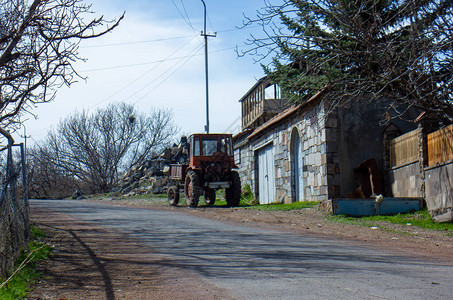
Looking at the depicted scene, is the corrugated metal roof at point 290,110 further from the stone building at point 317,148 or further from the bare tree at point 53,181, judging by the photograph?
the bare tree at point 53,181

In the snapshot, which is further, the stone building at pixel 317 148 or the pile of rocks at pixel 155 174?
the pile of rocks at pixel 155 174

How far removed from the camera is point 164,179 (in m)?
31.0

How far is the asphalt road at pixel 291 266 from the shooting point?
17.7ft

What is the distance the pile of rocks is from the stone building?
8575 millimetres

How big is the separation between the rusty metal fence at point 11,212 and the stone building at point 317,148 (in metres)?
7.35

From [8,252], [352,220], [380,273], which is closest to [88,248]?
[8,252]

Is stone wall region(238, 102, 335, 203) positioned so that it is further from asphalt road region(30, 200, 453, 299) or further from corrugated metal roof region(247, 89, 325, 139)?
→ asphalt road region(30, 200, 453, 299)

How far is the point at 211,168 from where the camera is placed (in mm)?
19625

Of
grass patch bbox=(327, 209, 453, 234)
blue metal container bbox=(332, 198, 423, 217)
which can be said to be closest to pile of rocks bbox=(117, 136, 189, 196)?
blue metal container bbox=(332, 198, 423, 217)

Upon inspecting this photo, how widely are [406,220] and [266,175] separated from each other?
11.1 meters

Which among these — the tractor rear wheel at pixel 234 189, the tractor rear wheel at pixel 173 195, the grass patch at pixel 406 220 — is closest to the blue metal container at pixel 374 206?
the grass patch at pixel 406 220

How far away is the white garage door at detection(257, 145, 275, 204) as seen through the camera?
22891mm

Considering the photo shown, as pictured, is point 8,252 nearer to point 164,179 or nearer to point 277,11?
point 277,11

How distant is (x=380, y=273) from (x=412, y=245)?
3.37 m
